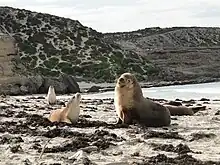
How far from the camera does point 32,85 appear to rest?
106 ft

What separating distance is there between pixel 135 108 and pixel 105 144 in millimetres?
3446

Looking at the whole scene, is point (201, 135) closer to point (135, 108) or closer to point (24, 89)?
point (135, 108)

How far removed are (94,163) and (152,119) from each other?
4.83 meters

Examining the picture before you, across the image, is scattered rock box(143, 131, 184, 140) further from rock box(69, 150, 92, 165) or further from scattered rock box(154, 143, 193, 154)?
rock box(69, 150, 92, 165)

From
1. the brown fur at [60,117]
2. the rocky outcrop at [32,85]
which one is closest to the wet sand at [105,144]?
the brown fur at [60,117]


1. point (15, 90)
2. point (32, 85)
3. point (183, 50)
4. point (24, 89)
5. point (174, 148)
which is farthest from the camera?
point (183, 50)

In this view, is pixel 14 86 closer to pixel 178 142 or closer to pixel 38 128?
pixel 38 128

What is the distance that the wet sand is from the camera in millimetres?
7395

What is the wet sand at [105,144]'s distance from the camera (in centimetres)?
739

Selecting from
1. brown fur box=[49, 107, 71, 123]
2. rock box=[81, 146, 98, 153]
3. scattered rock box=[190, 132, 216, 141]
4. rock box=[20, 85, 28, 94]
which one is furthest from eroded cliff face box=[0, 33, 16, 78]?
rock box=[81, 146, 98, 153]

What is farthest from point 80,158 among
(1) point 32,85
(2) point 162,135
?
(1) point 32,85

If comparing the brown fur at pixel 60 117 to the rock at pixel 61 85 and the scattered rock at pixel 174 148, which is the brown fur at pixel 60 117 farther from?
the rock at pixel 61 85

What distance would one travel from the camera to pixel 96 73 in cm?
5097

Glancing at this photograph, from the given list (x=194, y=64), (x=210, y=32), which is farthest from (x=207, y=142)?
(x=210, y=32)
